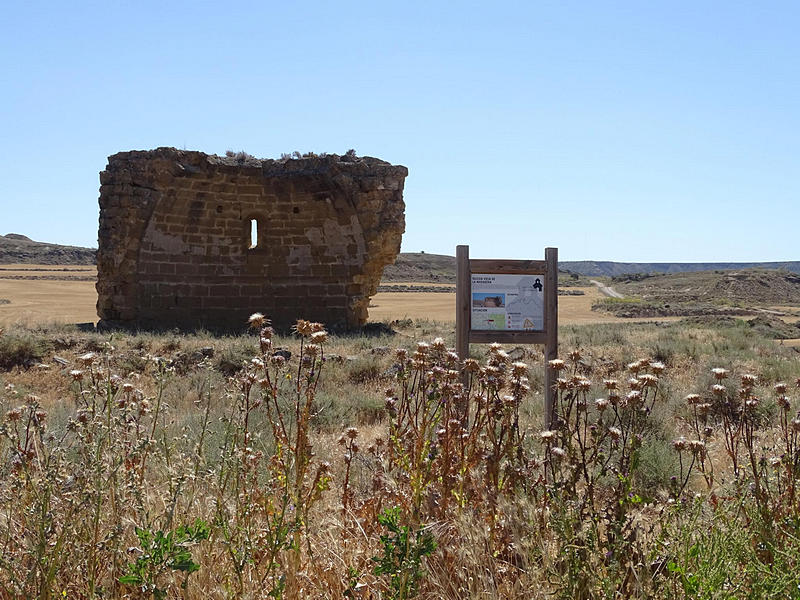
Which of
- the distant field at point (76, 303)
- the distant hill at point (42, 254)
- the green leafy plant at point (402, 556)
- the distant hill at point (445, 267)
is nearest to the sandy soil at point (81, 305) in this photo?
the distant field at point (76, 303)

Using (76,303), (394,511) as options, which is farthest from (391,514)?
(76,303)

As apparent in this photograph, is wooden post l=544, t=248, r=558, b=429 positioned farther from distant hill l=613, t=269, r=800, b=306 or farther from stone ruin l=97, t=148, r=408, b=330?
distant hill l=613, t=269, r=800, b=306

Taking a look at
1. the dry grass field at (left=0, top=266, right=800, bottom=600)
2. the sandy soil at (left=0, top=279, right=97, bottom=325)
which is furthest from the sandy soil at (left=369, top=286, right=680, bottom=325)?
the dry grass field at (left=0, top=266, right=800, bottom=600)

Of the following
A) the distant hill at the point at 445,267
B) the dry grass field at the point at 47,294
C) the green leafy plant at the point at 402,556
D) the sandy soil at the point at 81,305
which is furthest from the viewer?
the distant hill at the point at 445,267

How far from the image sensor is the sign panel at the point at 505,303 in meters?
6.23

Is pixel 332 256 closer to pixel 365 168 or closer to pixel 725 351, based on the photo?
pixel 365 168

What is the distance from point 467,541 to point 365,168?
512 inches

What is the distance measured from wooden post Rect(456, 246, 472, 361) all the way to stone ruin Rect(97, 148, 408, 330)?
9.26m

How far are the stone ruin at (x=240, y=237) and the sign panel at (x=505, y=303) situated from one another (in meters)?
9.23

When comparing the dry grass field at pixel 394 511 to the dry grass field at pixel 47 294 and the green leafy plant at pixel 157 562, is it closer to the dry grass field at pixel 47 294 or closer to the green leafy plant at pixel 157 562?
the green leafy plant at pixel 157 562

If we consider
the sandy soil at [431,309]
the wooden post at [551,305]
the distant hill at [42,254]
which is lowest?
the sandy soil at [431,309]

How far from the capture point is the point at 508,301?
20.6 ft

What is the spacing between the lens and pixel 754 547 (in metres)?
2.86

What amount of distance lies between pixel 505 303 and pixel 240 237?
1062cm
